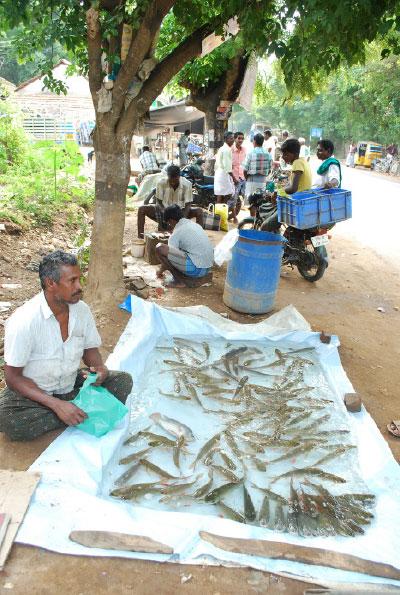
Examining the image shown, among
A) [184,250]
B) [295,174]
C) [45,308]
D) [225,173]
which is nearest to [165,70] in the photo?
[184,250]

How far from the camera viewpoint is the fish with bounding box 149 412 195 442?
11.2ft

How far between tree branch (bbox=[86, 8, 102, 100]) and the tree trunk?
539 mm

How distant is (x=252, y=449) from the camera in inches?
130

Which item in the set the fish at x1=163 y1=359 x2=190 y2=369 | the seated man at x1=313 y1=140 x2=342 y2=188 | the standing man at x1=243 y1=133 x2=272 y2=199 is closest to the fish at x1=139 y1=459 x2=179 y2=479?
the fish at x1=163 y1=359 x2=190 y2=369

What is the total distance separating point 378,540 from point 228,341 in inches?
105

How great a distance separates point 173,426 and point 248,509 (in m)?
0.91

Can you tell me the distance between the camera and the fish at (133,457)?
3062mm

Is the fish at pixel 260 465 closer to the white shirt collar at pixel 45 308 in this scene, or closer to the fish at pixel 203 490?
the fish at pixel 203 490

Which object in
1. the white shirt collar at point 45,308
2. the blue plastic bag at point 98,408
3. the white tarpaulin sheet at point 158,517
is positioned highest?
the white shirt collar at point 45,308

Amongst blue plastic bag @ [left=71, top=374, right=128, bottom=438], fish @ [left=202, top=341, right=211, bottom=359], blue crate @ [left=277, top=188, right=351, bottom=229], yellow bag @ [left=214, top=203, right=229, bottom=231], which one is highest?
blue crate @ [left=277, top=188, right=351, bottom=229]

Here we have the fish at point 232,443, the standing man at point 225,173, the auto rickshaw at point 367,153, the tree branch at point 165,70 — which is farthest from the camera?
the auto rickshaw at point 367,153

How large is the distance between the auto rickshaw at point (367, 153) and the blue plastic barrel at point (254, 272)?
2776 centimetres

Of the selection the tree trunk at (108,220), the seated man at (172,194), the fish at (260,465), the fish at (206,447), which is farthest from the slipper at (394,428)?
the seated man at (172,194)

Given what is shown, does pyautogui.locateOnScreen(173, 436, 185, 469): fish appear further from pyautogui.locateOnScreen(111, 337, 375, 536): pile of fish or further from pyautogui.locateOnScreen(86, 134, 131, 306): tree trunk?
pyautogui.locateOnScreen(86, 134, 131, 306): tree trunk
